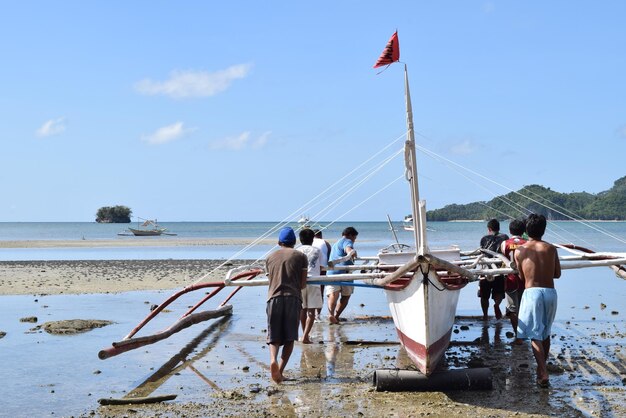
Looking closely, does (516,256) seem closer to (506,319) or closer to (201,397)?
(201,397)

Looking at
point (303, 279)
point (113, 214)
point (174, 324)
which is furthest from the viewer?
point (113, 214)

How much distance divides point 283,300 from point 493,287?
17.4 feet

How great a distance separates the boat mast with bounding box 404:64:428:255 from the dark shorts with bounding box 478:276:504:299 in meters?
4.61

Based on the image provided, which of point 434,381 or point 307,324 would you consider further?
point 307,324

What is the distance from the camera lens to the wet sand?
6.83 m

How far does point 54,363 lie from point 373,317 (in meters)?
6.11

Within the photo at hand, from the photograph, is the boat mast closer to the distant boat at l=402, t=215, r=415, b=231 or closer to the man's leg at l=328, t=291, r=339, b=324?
the distant boat at l=402, t=215, r=415, b=231

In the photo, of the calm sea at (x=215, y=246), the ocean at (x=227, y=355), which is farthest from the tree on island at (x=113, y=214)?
the ocean at (x=227, y=355)

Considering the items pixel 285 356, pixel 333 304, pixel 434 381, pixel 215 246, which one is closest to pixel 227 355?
pixel 285 356

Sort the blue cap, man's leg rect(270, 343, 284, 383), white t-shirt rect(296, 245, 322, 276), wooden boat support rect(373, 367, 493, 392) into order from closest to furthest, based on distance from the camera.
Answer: wooden boat support rect(373, 367, 493, 392) < man's leg rect(270, 343, 284, 383) < the blue cap < white t-shirt rect(296, 245, 322, 276)

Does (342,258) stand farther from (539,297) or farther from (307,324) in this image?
(539,297)

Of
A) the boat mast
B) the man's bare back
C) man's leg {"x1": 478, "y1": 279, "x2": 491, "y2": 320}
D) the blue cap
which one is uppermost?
the boat mast

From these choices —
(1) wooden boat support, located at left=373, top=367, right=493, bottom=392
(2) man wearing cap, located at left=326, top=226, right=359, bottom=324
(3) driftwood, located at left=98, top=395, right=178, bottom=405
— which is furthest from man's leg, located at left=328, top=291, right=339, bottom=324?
(3) driftwood, located at left=98, top=395, right=178, bottom=405

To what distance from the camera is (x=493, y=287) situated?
11898 mm
